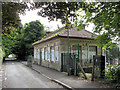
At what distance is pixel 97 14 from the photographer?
7.54 m

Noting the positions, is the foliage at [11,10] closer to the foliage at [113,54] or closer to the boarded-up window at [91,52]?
the foliage at [113,54]

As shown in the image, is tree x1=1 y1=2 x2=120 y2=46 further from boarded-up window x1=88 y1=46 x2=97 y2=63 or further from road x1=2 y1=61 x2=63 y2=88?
boarded-up window x1=88 y1=46 x2=97 y2=63

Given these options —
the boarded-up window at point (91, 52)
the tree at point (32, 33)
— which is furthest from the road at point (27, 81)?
the tree at point (32, 33)

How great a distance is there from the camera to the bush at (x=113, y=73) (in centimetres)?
735

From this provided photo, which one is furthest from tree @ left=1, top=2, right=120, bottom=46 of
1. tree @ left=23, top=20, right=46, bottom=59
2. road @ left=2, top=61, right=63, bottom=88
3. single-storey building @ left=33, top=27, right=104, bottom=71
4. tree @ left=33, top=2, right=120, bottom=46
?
tree @ left=23, top=20, right=46, bottom=59

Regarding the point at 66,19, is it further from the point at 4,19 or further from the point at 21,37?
the point at 21,37

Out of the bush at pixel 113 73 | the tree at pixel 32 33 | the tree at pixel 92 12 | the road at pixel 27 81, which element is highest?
the tree at pixel 32 33

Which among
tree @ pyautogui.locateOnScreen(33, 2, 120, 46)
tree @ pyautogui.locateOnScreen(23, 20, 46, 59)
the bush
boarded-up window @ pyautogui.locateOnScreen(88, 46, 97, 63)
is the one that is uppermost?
tree @ pyautogui.locateOnScreen(23, 20, 46, 59)

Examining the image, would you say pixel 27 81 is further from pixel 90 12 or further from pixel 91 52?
pixel 91 52

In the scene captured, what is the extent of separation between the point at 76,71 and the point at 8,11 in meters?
6.92

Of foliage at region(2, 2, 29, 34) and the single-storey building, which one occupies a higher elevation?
foliage at region(2, 2, 29, 34)

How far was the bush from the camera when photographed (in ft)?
24.1

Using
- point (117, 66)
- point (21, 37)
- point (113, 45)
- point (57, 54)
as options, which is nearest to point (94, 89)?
point (117, 66)

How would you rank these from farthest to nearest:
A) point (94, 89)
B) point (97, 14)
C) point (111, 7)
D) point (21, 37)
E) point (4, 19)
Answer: point (21, 37), point (4, 19), point (97, 14), point (111, 7), point (94, 89)
